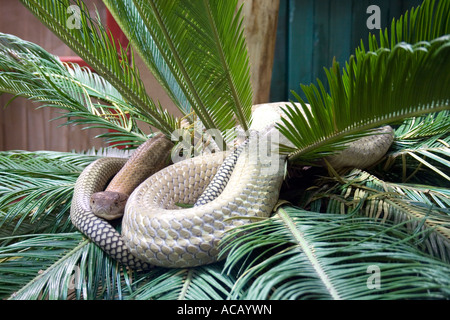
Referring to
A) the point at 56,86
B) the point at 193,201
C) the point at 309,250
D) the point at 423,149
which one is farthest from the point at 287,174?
the point at 56,86

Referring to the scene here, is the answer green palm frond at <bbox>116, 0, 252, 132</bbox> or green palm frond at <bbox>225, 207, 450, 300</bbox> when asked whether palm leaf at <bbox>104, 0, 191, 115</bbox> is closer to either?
green palm frond at <bbox>116, 0, 252, 132</bbox>

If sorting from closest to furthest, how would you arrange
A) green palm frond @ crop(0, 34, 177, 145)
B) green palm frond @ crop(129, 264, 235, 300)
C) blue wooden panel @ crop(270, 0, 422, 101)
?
green palm frond @ crop(129, 264, 235, 300)
green palm frond @ crop(0, 34, 177, 145)
blue wooden panel @ crop(270, 0, 422, 101)

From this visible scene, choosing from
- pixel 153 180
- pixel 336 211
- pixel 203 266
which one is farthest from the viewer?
pixel 153 180

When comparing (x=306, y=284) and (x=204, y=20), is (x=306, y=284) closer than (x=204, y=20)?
Yes

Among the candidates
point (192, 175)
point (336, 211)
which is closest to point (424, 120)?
point (336, 211)

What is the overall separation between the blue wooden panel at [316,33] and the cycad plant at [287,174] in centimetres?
128

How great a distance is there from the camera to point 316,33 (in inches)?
110

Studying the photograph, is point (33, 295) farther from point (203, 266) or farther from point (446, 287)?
point (446, 287)

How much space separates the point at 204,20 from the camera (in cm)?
112

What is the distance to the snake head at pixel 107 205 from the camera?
3.93 feet

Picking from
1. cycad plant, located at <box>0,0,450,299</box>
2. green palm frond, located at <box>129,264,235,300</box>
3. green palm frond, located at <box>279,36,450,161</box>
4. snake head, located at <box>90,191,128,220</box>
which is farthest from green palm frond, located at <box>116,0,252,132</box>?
green palm frond, located at <box>129,264,235,300</box>

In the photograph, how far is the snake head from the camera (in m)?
1.20

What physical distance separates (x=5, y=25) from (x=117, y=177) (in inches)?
62.9

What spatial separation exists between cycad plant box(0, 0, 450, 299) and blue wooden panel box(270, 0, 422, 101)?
1284 millimetres
